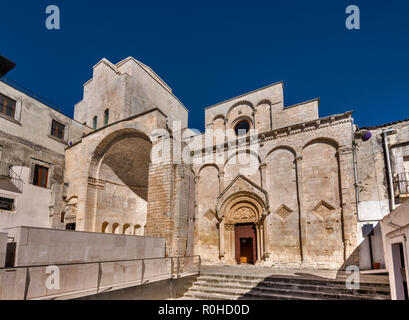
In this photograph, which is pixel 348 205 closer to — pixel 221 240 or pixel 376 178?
pixel 376 178

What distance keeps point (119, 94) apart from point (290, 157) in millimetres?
14554

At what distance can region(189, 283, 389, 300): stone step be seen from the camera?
24.9 ft

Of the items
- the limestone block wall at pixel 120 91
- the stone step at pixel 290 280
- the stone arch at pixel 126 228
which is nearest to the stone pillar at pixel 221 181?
the stone step at pixel 290 280

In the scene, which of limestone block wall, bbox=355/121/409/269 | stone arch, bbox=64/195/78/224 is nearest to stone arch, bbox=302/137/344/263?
limestone block wall, bbox=355/121/409/269

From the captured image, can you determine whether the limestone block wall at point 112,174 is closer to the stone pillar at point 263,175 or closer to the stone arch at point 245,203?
the stone arch at point 245,203

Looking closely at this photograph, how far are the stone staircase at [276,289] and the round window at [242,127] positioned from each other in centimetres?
906

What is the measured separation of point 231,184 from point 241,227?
2485 mm

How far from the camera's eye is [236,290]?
9023mm

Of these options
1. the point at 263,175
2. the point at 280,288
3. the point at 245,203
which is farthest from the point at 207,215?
the point at 280,288

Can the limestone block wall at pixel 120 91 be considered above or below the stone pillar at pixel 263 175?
above

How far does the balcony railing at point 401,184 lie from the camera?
10.6 metres

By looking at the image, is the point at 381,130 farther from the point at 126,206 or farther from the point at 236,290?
the point at 126,206

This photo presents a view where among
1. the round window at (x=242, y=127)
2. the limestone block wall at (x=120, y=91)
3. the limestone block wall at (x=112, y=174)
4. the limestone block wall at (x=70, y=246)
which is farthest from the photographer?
the limestone block wall at (x=120, y=91)
